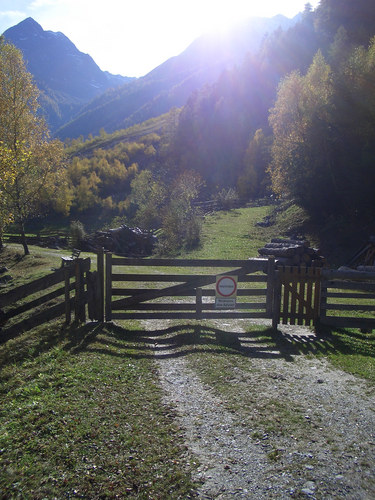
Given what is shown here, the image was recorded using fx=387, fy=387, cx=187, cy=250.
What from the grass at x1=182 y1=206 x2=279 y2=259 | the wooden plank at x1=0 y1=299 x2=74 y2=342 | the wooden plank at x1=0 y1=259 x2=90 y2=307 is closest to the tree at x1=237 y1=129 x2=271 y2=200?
the grass at x1=182 y1=206 x2=279 y2=259

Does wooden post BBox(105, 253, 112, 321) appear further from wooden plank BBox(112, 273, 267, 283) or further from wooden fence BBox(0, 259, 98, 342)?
wooden fence BBox(0, 259, 98, 342)

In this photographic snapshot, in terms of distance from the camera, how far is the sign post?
10.7 m

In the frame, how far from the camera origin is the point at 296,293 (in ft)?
36.9

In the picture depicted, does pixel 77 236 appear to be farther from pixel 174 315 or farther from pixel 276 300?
pixel 276 300

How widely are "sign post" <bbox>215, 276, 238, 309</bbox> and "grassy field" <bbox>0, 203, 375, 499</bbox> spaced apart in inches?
44.8

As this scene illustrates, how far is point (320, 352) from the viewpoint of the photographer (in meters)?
9.62

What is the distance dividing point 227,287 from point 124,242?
1329 inches

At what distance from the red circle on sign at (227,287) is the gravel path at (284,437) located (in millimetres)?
2546

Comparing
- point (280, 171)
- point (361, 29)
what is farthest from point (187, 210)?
point (361, 29)

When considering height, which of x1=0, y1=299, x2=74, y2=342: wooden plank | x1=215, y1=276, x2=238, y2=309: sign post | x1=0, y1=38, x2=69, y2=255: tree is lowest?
x1=0, y1=299, x2=74, y2=342: wooden plank

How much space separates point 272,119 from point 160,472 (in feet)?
135

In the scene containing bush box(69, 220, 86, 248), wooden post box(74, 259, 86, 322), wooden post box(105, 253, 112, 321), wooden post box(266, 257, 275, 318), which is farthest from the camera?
bush box(69, 220, 86, 248)

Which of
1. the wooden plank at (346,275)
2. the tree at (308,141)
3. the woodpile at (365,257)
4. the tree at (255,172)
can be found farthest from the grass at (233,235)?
the tree at (255,172)

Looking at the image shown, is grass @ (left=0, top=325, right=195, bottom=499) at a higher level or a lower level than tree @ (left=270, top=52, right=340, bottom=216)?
lower
